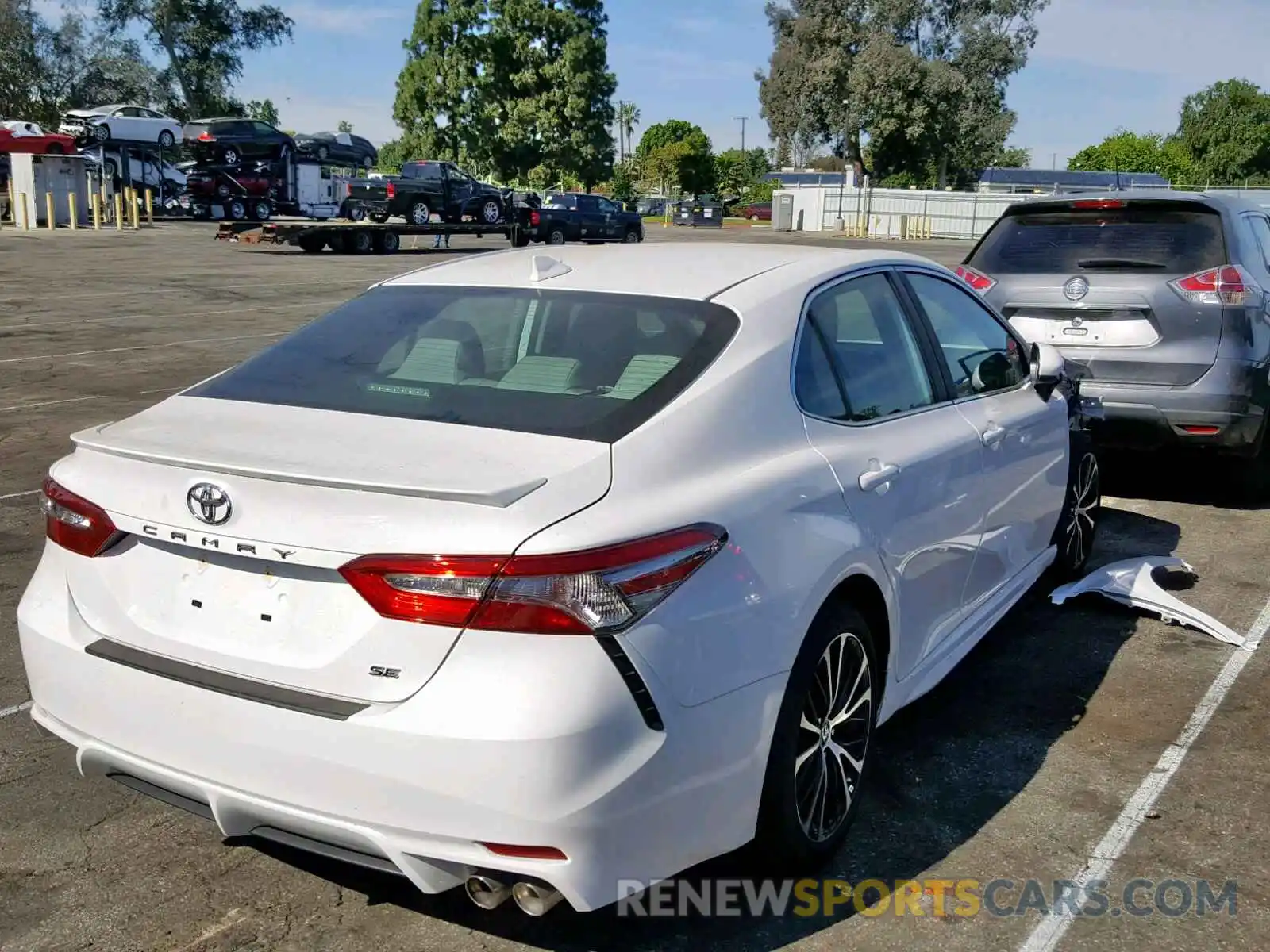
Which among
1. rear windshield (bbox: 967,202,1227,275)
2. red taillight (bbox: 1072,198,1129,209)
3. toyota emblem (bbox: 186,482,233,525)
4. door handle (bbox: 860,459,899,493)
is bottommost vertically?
door handle (bbox: 860,459,899,493)

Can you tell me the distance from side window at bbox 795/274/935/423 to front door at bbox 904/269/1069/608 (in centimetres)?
22

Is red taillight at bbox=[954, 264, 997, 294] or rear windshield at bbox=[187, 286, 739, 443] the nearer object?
rear windshield at bbox=[187, 286, 739, 443]

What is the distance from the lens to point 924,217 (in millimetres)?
54062

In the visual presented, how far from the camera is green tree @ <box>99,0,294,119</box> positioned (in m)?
66.2

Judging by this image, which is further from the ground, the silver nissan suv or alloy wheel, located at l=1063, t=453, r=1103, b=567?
the silver nissan suv

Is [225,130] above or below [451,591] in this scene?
above

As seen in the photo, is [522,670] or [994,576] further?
[994,576]

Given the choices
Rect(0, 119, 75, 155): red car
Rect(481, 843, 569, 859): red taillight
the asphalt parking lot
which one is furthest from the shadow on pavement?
Rect(0, 119, 75, 155): red car

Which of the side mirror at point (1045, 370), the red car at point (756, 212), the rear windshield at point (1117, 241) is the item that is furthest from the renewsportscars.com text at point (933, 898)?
the red car at point (756, 212)

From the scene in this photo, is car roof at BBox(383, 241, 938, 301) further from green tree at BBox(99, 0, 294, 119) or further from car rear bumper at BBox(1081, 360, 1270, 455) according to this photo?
green tree at BBox(99, 0, 294, 119)

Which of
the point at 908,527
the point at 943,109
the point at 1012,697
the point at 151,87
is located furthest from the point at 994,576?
the point at 151,87

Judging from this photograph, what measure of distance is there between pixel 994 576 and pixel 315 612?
2680 mm

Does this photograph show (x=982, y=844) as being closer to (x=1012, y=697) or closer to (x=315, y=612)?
(x=1012, y=697)

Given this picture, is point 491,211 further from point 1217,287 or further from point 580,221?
point 1217,287
